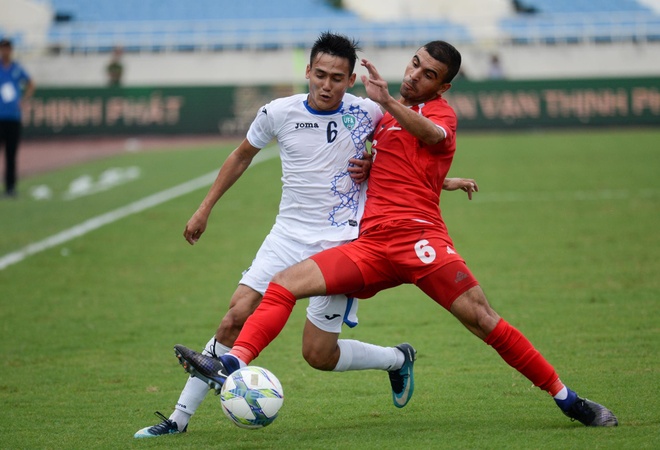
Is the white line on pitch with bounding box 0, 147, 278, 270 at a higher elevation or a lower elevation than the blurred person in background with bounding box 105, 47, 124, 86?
higher

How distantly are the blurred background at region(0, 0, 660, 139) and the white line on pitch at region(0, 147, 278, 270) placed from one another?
10.4 meters

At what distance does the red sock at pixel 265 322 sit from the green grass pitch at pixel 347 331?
0.53 m

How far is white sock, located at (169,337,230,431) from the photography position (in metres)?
5.69

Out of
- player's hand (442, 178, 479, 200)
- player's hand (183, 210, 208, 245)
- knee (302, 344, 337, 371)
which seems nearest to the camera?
player's hand (183, 210, 208, 245)

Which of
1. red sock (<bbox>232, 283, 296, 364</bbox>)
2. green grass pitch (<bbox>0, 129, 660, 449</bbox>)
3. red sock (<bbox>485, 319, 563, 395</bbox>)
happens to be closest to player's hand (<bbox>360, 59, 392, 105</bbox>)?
red sock (<bbox>232, 283, 296, 364</bbox>)

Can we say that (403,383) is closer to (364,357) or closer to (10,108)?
(364,357)

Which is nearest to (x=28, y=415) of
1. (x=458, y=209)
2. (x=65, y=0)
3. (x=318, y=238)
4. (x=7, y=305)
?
(x=318, y=238)

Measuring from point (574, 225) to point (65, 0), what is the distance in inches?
1376

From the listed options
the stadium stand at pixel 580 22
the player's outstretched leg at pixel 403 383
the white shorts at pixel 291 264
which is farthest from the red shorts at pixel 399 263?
A: the stadium stand at pixel 580 22

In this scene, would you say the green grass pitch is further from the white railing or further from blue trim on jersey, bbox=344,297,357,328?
the white railing

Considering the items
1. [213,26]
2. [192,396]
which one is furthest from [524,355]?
[213,26]

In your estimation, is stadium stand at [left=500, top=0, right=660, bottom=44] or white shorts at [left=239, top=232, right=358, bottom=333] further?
stadium stand at [left=500, top=0, right=660, bottom=44]

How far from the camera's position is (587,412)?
5469 millimetres

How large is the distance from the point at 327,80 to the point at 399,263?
113 cm
